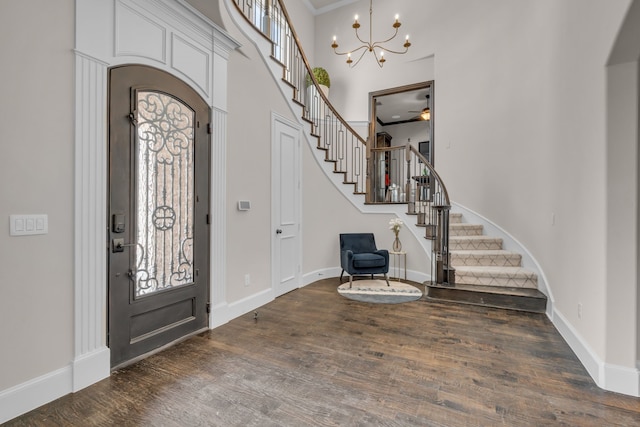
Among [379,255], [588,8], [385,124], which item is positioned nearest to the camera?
[588,8]

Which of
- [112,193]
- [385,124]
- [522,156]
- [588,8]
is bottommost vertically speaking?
[112,193]

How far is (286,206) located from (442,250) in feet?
7.62

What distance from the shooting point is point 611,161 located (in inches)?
84.9

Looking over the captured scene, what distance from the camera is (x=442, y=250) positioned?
447 cm

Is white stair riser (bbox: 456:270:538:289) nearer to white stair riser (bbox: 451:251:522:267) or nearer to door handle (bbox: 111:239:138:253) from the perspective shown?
white stair riser (bbox: 451:251:522:267)

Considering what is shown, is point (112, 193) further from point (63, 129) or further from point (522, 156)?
point (522, 156)

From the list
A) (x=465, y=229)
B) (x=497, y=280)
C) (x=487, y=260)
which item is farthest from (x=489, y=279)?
(x=465, y=229)

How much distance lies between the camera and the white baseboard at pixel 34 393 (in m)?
1.80

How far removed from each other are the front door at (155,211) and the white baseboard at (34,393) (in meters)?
0.33

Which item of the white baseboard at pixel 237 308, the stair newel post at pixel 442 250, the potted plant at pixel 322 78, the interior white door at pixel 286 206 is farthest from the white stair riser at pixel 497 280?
the potted plant at pixel 322 78

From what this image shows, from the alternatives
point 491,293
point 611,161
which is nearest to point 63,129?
point 611,161

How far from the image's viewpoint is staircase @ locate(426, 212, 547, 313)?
3816mm

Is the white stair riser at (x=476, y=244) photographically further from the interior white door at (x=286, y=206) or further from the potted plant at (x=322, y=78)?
the potted plant at (x=322, y=78)

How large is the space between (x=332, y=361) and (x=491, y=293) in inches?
98.8
